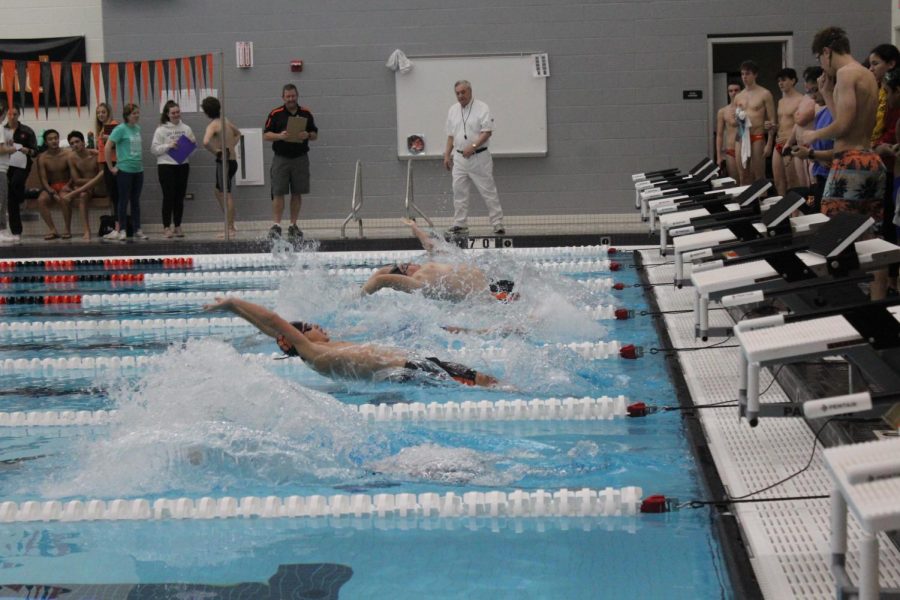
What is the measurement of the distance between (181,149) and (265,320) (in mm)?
7819

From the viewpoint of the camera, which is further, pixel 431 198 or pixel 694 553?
pixel 431 198

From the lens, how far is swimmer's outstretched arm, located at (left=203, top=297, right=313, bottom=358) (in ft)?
17.6

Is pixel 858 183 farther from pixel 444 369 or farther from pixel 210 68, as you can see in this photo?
pixel 210 68

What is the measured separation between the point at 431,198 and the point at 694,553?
1077cm

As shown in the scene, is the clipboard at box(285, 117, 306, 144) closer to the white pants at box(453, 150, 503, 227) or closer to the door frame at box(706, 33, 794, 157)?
the white pants at box(453, 150, 503, 227)

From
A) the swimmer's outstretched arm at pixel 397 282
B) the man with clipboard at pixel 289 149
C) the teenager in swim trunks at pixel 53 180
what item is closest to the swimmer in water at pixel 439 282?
the swimmer's outstretched arm at pixel 397 282

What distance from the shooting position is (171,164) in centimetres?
1295

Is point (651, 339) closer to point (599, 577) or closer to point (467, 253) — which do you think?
point (467, 253)

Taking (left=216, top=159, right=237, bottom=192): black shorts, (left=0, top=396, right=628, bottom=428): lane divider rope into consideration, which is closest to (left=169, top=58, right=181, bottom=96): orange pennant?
(left=216, top=159, right=237, bottom=192): black shorts

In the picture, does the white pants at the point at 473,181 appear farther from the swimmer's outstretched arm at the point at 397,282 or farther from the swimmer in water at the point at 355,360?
the swimmer in water at the point at 355,360

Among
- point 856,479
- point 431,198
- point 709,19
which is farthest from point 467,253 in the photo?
point 856,479

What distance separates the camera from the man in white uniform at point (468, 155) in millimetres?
12031

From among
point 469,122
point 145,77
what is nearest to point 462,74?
point 469,122

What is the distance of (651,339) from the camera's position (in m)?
6.84
